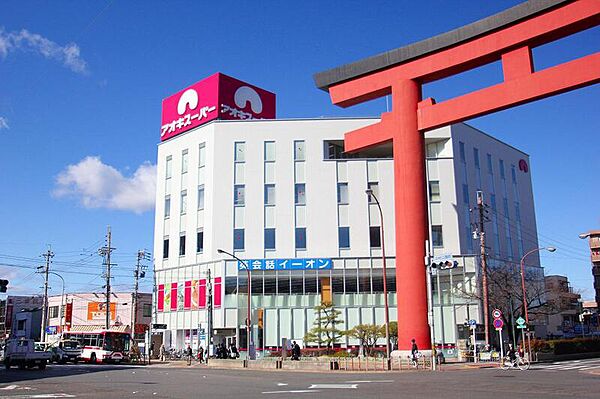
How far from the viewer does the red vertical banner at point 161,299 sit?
61406 millimetres

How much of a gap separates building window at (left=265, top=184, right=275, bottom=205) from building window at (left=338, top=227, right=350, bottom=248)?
23.2 ft

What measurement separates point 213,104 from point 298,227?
15684 millimetres

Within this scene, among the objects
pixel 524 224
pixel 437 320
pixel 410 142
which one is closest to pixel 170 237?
pixel 437 320

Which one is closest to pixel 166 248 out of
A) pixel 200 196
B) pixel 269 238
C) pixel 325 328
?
pixel 200 196

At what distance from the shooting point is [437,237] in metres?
54.8

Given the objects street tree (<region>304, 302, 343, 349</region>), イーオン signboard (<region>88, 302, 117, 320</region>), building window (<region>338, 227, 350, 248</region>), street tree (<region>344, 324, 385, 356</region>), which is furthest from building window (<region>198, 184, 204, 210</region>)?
イーオン signboard (<region>88, 302, 117, 320</region>)

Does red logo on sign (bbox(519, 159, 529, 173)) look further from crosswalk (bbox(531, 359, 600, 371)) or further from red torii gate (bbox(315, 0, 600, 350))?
red torii gate (bbox(315, 0, 600, 350))

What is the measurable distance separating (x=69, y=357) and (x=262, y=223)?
21.6m

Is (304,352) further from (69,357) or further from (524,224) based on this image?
(524,224)

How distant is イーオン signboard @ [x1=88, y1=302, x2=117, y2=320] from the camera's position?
87.9 meters

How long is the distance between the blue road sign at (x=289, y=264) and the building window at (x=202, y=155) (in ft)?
37.6

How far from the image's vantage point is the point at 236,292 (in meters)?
55.3

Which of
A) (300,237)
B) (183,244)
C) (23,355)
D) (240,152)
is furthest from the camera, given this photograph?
(183,244)

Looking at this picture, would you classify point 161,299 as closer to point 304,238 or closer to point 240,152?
point 304,238
